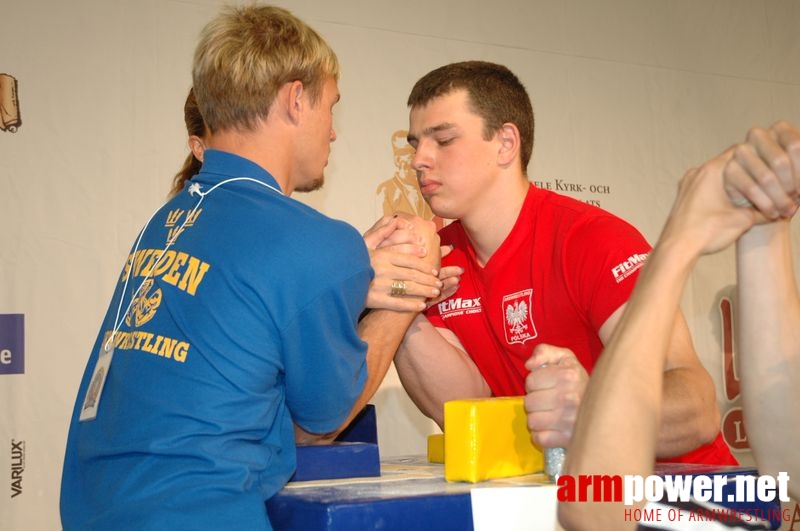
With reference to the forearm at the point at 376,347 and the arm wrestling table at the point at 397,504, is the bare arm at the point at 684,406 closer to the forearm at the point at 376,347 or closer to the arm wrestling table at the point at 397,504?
the arm wrestling table at the point at 397,504

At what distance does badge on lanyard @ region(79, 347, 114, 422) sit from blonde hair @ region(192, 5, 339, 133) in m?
0.40

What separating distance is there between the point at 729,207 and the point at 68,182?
6.86ft

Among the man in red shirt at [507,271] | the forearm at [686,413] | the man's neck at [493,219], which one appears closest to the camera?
the forearm at [686,413]

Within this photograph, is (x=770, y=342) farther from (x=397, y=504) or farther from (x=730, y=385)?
(x=730, y=385)

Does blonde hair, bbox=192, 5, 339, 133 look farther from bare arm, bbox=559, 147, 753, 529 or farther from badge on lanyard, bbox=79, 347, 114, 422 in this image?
bare arm, bbox=559, 147, 753, 529

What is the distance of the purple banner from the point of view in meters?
2.36

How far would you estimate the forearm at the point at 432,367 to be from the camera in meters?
1.80

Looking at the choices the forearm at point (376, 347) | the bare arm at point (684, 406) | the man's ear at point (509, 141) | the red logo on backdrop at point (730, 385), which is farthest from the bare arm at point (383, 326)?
the red logo on backdrop at point (730, 385)

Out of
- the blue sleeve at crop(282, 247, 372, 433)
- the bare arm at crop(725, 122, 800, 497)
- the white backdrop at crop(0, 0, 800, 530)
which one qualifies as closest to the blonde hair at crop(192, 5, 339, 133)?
the blue sleeve at crop(282, 247, 372, 433)

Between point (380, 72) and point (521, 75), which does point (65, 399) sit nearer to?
point (380, 72)

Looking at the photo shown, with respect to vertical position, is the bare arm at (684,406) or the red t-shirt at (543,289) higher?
the red t-shirt at (543,289)

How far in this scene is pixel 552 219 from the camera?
1.86 m

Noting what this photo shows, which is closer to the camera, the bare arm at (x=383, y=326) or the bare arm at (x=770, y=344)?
the bare arm at (x=770, y=344)

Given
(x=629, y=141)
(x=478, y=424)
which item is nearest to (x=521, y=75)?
(x=629, y=141)
